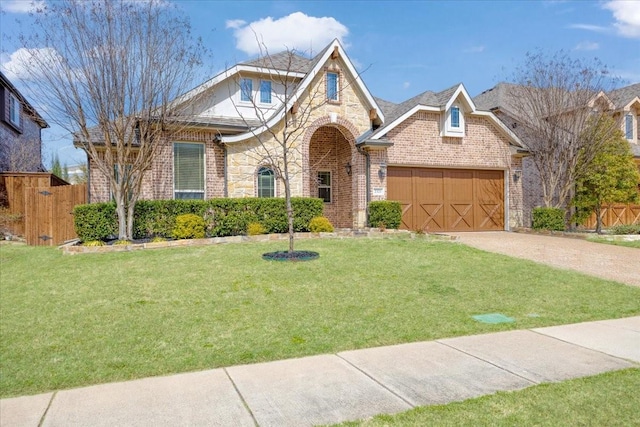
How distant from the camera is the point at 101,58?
11.2m

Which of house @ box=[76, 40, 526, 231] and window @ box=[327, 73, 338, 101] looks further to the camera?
window @ box=[327, 73, 338, 101]

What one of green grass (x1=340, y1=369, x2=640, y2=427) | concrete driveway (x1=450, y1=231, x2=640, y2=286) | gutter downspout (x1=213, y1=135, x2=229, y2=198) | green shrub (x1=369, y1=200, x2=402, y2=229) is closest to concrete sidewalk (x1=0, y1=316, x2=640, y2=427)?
green grass (x1=340, y1=369, x2=640, y2=427)

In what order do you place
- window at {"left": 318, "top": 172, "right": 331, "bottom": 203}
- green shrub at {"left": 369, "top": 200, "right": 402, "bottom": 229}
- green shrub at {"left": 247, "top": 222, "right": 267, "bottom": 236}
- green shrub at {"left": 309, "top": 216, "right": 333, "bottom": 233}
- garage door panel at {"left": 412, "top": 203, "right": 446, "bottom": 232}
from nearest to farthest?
green shrub at {"left": 247, "top": 222, "right": 267, "bottom": 236} → green shrub at {"left": 309, "top": 216, "right": 333, "bottom": 233} → green shrub at {"left": 369, "top": 200, "right": 402, "bottom": 229} → garage door panel at {"left": 412, "top": 203, "right": 446, "bottom": 232} → window at {"left": 318, "top": 172, "right": 331, "bottom": 203}

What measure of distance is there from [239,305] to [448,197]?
12860 millimetres

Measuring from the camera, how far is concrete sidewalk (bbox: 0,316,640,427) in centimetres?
332

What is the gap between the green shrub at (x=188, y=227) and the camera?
1196 cm

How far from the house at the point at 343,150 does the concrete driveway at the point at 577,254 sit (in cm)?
356

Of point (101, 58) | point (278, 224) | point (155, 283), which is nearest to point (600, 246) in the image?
point (278, 224)

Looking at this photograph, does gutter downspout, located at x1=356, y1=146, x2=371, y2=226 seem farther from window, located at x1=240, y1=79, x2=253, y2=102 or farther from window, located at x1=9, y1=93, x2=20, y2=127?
window, located at x1=9, y1=93, x2=20, y2=127

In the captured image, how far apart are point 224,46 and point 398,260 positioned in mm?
8720

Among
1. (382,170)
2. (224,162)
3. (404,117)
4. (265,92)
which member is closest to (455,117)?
(404,117)

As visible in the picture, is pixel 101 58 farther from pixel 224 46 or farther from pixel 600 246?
pixel 600 246

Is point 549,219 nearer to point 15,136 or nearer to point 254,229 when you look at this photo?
point 254,229

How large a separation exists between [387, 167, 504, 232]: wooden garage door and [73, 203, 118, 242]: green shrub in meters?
9.63
